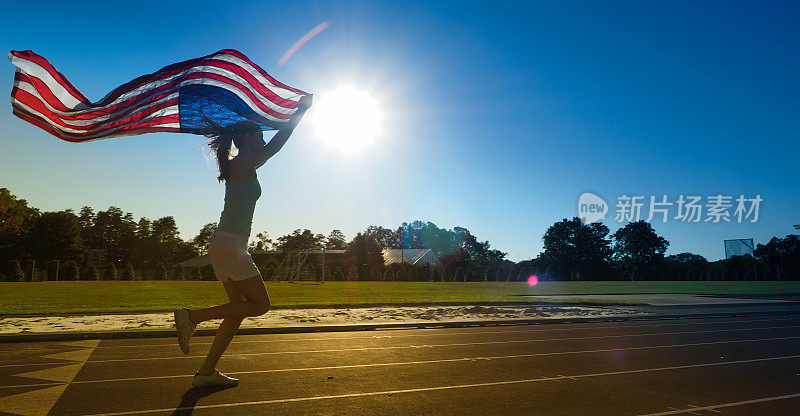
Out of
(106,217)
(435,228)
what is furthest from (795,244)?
(106,217)

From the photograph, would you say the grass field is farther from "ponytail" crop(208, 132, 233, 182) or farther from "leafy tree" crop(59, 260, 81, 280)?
Answer: "leafy tree" crop(59, 260, 81, 280)

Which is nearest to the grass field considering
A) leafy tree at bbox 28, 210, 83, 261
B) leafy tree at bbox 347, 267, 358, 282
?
leafy tree at bbox 347, 267, 358, 282

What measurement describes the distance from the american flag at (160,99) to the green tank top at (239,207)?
5.52 feet

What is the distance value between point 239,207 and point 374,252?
7233 centimetres

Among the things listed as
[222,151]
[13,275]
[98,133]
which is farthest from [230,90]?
[13,275]

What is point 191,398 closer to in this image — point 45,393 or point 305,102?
point 45,393

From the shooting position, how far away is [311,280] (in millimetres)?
65125

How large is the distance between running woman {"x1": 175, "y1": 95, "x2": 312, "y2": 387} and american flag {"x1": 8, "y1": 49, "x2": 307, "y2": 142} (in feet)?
4.97

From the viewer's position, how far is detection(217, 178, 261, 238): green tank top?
4.77 meters

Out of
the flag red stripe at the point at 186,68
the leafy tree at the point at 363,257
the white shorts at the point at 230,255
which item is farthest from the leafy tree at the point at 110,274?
the white shorts at the point at 230,255

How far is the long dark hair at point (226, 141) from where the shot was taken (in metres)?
5.02

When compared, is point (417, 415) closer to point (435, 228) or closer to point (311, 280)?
point (311, 280)

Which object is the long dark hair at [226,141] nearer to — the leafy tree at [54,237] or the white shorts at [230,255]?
the white shorts at [230,255]

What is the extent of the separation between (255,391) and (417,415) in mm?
1773
